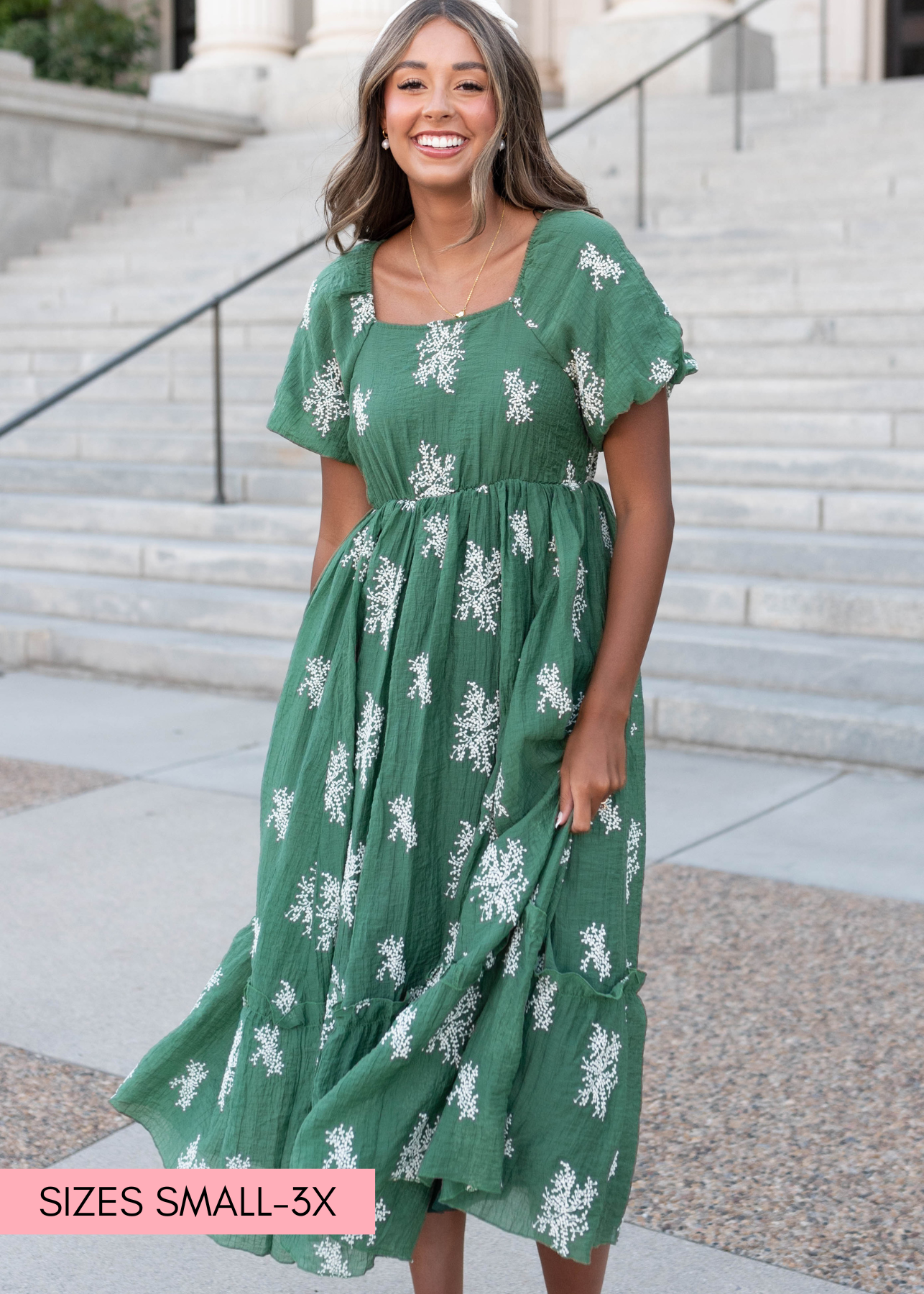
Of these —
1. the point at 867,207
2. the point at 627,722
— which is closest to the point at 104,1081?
the point at 627,722

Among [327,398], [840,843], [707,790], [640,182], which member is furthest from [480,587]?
[640,182]

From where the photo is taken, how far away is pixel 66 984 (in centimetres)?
387

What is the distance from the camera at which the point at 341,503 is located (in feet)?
7.97

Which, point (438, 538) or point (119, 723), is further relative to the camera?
point (119, 723)

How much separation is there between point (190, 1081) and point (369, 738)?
2.13ft

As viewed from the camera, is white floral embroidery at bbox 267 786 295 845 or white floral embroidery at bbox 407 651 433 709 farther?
white floral embroidery at bbox 267 786 295 845

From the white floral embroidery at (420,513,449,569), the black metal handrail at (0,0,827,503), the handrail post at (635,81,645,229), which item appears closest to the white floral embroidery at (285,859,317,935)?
the white floral embroidery at (420,513,449,569)

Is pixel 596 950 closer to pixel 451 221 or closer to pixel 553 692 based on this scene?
pixel 553 692

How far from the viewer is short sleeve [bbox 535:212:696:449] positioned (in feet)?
6.94

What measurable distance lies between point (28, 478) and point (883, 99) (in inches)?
305

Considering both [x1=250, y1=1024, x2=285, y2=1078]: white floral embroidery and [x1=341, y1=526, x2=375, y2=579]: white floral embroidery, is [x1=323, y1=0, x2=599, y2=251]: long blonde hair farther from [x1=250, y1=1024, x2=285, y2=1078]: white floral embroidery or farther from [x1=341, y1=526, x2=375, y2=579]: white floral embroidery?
[x1=250, y1=1024, x2=285, y2=1078]: white floral embroidery

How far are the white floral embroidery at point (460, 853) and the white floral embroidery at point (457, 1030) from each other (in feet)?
0.48

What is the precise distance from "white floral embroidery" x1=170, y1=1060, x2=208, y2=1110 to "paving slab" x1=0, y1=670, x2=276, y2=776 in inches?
136

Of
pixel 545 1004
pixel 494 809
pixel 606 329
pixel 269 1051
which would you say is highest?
pixel 606 329
